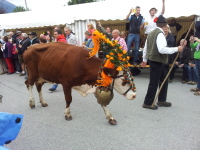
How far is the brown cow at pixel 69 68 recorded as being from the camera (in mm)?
3339

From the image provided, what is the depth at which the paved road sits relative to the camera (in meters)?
2.97

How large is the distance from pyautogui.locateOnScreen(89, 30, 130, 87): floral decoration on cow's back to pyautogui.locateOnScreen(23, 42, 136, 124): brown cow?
0.11m

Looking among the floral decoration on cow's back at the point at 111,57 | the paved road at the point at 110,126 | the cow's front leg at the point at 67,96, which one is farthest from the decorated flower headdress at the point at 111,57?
the paved road at the point at 110,126

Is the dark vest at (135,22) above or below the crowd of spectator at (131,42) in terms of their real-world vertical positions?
above

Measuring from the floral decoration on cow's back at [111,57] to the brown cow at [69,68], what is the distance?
107 millimetres

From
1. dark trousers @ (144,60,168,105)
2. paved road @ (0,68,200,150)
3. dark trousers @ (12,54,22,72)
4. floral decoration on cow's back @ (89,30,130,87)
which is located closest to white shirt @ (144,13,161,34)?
paved road @ (0,68,200,150)

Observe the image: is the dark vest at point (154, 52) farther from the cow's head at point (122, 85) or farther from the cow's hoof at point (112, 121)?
the cow's hoof at point (112, 121)

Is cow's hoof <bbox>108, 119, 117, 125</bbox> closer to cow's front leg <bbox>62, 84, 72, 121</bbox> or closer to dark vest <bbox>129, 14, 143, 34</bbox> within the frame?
cow's front leg <bbox>62, 84, 72, 121</bbox>

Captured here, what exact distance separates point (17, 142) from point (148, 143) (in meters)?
2.21

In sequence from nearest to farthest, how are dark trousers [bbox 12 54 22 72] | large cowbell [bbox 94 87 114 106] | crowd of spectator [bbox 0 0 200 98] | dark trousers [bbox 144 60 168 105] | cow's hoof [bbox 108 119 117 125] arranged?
large cowbell [bbox 94 87 114 106]
cow's hoof [bbox 108 119 117 125]
dark trousers [bbox 144 60 168 105]
crowd of spectator [bbox 0 0 200 98]
dark trousers [bbox 12 54 22 72]

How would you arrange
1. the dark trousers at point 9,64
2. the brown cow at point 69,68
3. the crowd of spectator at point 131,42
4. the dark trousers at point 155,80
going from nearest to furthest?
the brown cow at point 69,68
the dark trousers at point 155,80
the crowd of spectator at point 131,42
the dark trousers at point 9,64

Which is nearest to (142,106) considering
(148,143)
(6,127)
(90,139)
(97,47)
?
(148,143)

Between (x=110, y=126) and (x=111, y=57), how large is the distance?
56.7 inches

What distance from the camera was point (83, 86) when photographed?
12.2 feet
